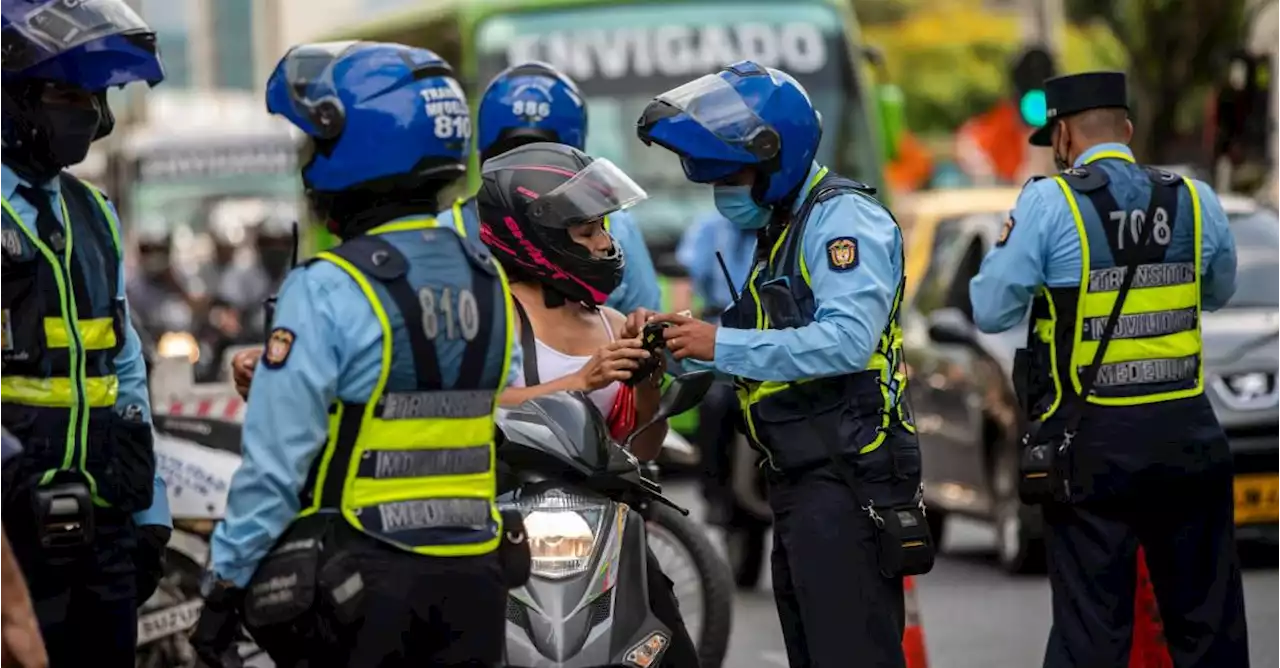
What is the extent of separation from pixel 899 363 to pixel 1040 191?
1.00 metres

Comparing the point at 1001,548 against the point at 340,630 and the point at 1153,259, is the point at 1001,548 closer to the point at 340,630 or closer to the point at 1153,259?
the point at 1153,259

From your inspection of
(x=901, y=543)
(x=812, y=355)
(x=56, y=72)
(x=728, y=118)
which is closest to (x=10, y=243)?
(x=56, y=72)

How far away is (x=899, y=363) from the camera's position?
6.79 m

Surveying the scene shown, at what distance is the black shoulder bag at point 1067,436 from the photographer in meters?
7.44

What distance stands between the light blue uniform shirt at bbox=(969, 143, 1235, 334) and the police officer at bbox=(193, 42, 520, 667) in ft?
8.22

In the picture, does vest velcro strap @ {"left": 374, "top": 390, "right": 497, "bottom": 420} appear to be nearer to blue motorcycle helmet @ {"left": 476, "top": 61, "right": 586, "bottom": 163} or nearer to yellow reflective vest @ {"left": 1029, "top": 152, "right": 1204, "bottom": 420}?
yellow reflective vest @ {"left": 1029, "top": 152, "right": 1204, "bottom": 420}

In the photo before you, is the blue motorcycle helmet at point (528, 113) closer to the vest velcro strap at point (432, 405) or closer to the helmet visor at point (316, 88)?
the helmet visor at point (316, 88)

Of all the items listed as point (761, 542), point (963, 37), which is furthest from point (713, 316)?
point (963, 37)

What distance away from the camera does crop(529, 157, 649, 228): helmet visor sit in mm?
6457

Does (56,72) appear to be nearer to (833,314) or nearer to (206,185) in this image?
(833,314)

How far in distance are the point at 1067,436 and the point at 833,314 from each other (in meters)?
1.27

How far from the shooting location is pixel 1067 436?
751 cm

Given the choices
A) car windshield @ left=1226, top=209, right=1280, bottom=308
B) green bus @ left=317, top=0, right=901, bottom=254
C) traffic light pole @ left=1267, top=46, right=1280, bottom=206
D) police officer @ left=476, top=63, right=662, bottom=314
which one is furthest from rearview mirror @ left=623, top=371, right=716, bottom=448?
traffic light pole @ left=1267, top=46, right=1280, bottom=206

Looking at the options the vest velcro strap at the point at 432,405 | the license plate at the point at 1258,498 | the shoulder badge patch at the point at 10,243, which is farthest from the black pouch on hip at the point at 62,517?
the license plate at the point at 1258,498
